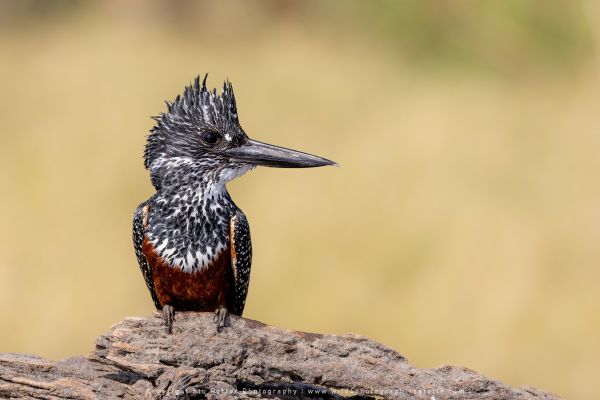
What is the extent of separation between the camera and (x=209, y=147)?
581 cm

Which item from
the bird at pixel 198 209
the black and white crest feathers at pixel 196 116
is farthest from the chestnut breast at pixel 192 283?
the black and white crest feathers at pixel 196 116

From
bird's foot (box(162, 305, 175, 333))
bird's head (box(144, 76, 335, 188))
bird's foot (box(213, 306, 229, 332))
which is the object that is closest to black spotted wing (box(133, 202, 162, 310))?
bird's head (box(144, 76, 335, 188))

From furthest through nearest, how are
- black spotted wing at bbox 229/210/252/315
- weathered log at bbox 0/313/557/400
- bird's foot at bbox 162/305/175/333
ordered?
1. black spotted wing at bbox 229/210/252/315
2. bird's foot at bbox 162/305/175/333
3. weathered log at bbox 0/313/557/400

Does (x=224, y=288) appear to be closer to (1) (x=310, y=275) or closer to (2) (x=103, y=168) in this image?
(1) (x=310, y=275)

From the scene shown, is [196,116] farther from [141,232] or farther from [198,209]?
[141,232]

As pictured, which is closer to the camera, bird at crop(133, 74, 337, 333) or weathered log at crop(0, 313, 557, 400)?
weathered log at crop(0, 313, 557, 400)

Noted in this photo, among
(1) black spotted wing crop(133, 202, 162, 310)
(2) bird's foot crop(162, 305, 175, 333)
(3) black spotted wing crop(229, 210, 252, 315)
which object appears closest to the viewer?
(2) bird's foot crop(162, 305, 175, 333)

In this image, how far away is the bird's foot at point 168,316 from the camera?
558cm

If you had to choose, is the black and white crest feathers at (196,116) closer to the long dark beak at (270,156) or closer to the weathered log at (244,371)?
the long dark beak at (270,156)

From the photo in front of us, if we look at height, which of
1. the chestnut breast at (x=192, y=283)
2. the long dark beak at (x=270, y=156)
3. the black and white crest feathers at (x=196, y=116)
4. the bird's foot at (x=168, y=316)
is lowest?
the bird's foot at (x=168, y=316)

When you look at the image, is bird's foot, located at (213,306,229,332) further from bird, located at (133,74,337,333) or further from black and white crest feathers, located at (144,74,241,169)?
black and white crest feathers, located at (144,74,241,169)

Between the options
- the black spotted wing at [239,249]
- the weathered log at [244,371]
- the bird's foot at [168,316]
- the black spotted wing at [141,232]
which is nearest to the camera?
the weathered log at [244,371]

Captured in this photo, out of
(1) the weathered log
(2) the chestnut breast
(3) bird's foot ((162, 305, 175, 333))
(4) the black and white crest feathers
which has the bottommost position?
(1) the weathered log

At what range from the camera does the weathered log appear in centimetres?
548
